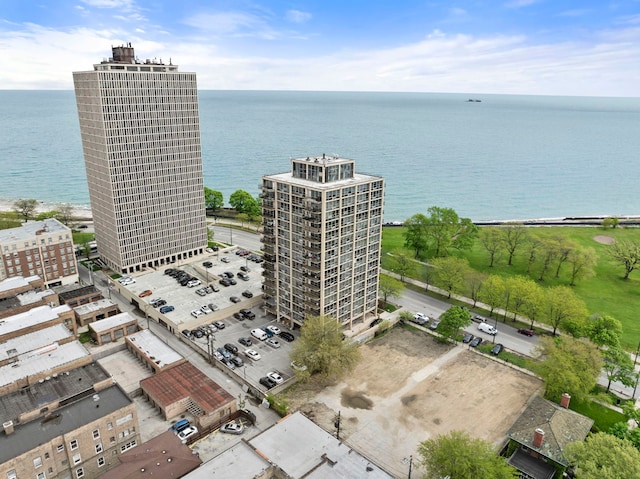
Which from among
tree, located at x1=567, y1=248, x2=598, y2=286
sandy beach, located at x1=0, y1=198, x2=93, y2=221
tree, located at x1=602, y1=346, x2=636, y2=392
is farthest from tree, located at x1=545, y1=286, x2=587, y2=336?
sandy beach, located at x1=0, y1=198, x2=93, y2=221

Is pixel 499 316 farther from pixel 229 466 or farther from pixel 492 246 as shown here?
pixel 229 466

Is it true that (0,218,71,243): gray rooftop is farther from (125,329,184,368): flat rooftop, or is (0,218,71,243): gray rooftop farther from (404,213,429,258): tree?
(404,213,429,258): tree

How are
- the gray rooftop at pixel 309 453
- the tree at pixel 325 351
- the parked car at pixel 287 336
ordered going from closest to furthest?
1. the gray rooftop at pixel 309 453
2. the tree at pixel 325 351
3. the parked car at pixel 287 336

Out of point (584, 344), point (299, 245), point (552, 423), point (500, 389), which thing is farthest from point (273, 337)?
point (584, 344)

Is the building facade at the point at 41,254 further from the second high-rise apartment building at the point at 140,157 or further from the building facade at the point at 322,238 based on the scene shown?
the building facade at the point at 322,238

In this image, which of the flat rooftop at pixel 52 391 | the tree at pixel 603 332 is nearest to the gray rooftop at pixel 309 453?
the flat rooftop at pixel 52 391
